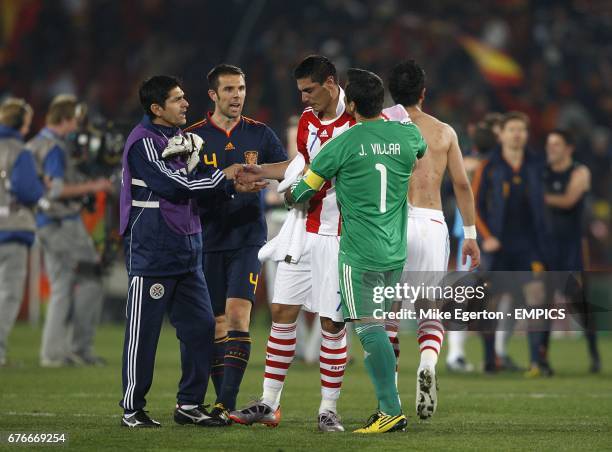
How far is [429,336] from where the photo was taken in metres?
8.32

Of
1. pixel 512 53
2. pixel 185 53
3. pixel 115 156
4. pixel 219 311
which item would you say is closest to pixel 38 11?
pixel 185 53

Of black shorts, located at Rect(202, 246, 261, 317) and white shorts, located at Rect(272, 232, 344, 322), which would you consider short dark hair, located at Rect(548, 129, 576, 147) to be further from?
white shorts, located at Rect(272, 232, 344, 322)

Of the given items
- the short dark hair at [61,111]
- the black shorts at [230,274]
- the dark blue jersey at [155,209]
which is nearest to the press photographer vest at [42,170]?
the short dark hair at [61,111]

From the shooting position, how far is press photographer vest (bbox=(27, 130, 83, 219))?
12.3 metres

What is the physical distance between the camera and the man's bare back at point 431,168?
838cm

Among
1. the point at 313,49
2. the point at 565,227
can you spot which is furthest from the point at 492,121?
the point at 313,49

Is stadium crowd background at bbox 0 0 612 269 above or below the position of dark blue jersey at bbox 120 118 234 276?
above

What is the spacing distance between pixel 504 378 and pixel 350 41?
13.2 meters

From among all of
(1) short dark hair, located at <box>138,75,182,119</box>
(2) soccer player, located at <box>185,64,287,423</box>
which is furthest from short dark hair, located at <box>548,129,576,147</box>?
(1) short dark hair, located at <box>138,75,182,119</box>

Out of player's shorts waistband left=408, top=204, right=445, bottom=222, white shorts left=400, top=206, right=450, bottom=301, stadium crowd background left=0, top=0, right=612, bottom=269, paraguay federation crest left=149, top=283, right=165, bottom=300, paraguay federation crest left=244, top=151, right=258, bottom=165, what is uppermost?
stadium crowd background left=0, top=0, right=612, bottom=269

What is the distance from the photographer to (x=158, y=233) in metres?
7.29

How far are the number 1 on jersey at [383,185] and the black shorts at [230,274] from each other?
1287 mm

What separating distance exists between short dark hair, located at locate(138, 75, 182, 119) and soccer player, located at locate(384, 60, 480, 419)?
5.73 ft

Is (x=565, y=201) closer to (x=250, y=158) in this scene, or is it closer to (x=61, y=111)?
(x=61, y=111)
